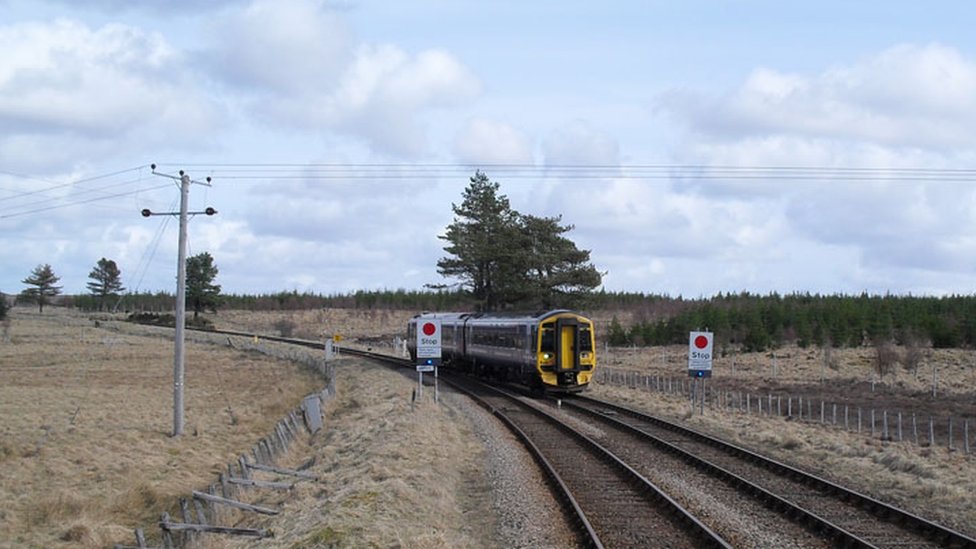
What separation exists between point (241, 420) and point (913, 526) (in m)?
22.7

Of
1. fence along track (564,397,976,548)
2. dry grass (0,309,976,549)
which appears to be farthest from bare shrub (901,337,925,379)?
fence along track (564,397,976,548)

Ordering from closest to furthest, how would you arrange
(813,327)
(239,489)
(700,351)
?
1. (239,489)
2. (700,351)
3. (813,327)

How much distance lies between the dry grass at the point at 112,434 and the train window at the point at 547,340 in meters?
9.05

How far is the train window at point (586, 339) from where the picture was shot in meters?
36.0

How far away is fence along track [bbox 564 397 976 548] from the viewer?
12305 millimetres

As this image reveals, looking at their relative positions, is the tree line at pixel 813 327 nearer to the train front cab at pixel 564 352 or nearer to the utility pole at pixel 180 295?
the train front cab at pixel 564 352

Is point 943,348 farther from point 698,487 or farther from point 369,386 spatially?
point 698,487

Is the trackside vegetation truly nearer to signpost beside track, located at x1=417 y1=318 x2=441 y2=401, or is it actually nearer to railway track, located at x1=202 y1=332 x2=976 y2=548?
signpost beside track, located at x1=417 y1=318 x2=441 y2=401

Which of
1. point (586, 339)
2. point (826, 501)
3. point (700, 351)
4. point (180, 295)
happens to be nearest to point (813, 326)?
point (586, 339)

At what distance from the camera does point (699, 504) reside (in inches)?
575

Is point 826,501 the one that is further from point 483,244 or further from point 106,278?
point 106,278

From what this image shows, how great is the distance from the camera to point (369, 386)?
39.5 m

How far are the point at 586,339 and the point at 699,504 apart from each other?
70.8 ft

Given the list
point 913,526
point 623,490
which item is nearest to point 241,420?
point 623,490
